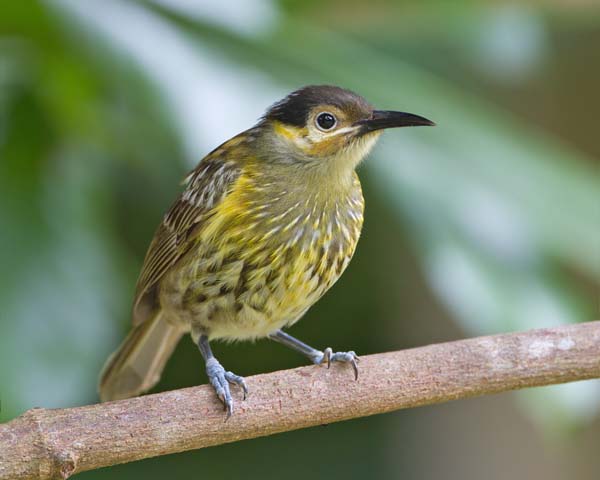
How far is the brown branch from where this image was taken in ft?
7.37

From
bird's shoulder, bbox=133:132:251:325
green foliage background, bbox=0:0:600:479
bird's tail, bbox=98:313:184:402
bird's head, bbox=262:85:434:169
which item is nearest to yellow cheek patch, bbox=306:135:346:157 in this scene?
bird's head, bbox=262:85:434:169

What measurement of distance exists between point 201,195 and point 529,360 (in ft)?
3.14

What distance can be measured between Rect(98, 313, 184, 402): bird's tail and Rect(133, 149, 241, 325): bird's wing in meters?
0.07

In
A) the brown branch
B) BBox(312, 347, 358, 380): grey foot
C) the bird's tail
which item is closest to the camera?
the brown branch

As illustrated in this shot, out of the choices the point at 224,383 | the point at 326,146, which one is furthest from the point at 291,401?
the point at 326,146

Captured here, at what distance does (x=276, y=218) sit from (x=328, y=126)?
27cm

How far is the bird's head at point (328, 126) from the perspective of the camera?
2717 millimetres

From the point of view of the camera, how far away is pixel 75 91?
154 inches

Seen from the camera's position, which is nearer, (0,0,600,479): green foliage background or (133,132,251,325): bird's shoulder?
(133,132,251,325): bird's shoulder

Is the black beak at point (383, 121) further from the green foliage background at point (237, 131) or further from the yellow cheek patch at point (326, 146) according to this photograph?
the green foliage background at point (237, 131)

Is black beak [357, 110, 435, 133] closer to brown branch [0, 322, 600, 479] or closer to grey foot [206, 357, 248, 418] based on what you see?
brown branch [0, 322, 600, 479]

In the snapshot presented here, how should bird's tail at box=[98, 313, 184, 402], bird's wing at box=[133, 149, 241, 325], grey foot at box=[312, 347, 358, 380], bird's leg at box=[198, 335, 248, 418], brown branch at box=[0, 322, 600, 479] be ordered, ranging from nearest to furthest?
brown branch at box=[0, 322, 600, 479] < bird's leg at box=[198, 335, 248, 418] < grey foot at box=[312, 347, 358, 380] < bird's wing at box=[133, 149, 241, 325] < bird's tail at box=[98, 313, 184, 402]

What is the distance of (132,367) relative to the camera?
3.17m

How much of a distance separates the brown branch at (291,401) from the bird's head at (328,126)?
1.75 feet
